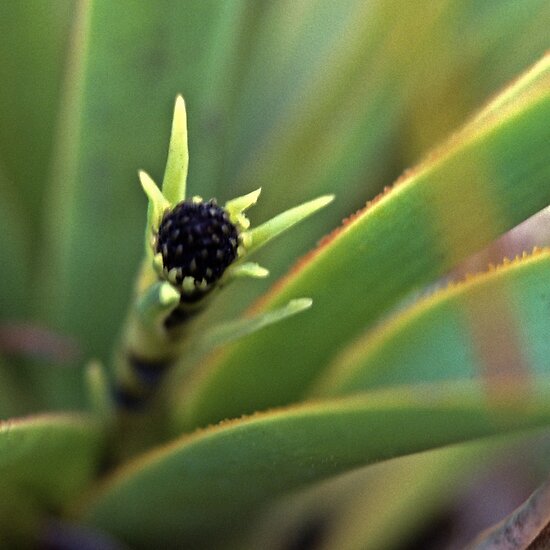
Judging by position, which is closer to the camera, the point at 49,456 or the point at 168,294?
the point at 168,294

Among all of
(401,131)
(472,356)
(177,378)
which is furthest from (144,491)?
(401,131)

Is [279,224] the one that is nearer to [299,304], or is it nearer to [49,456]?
[299,304]

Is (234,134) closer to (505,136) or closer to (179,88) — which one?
(179,88)

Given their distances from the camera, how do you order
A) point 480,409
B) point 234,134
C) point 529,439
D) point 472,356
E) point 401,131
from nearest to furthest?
point 480,409 → point 472,356 → point 529,439 → point 401,131 → point 234,134

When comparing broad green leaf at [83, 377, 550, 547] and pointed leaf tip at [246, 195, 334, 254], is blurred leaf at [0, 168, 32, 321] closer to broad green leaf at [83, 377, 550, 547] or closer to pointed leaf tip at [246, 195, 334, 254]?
broad green leaf at [83, 377, 550, 547]

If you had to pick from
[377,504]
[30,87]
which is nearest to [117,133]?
[30,87]

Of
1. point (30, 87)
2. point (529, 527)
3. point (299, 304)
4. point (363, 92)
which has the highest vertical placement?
point (30, 87)
